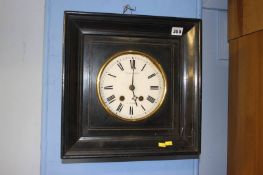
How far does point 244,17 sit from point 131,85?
1.92ft

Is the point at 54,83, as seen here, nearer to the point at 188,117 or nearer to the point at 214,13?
the point at 188,117

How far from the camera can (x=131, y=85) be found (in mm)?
1262

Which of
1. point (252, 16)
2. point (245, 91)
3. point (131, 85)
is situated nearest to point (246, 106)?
point (245, 91)

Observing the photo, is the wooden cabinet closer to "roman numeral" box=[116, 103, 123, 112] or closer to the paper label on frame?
the paper label on frame

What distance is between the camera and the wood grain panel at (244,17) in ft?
3.70

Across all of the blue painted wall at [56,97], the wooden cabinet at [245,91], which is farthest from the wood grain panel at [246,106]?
the blue painted wall at [56,97]

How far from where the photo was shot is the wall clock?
121 centimetres

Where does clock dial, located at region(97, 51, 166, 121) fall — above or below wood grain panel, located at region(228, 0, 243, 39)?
below

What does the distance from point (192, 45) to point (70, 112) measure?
25.4 inches

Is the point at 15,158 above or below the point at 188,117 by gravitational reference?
below

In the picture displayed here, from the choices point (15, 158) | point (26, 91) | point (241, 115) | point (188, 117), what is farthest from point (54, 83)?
point (241, 115)

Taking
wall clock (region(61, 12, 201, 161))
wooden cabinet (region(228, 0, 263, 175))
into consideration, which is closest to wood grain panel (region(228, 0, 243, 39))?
wooden cabinet (region(228, 0, 263, 175))

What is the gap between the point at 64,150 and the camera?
3.88 feet

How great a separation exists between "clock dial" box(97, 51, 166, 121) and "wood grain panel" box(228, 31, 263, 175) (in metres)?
0.34
